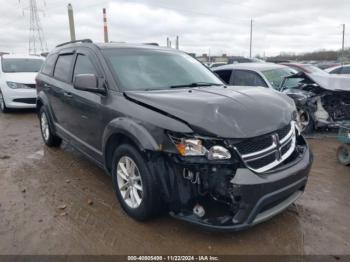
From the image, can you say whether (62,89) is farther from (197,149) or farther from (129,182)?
(197,149)

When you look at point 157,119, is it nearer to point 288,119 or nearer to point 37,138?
point 288,119

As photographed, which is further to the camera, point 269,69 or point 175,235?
point 269,69

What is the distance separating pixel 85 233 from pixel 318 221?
249cm

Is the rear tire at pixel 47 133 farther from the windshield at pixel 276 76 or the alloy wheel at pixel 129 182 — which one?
the windshield at pixel 276 76

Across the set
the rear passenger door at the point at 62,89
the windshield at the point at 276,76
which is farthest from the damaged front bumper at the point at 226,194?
the windshield at the point at 276,76

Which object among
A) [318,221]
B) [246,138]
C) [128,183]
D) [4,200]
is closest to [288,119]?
[246,138]

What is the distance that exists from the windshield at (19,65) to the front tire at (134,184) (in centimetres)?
835

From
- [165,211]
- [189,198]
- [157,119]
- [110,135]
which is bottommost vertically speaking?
[165,211]

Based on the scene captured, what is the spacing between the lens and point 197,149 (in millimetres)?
2676

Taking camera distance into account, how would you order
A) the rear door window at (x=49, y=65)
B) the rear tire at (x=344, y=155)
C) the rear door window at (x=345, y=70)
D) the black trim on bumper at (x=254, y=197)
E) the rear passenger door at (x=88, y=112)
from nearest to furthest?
the black trim on bumper at (x=254, y=197) → the rear passenger door at (x=88, y=112) → the rear tire at (x=344, y=155) → the rear door window at (x=49, y=65) → the rear door window at (x=345, y=70)

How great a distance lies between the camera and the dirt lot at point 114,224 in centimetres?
292

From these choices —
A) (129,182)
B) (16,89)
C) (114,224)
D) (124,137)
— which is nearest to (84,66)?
(124,137)

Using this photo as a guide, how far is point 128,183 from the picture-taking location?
3.33 m

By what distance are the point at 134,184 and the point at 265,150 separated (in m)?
1.38
